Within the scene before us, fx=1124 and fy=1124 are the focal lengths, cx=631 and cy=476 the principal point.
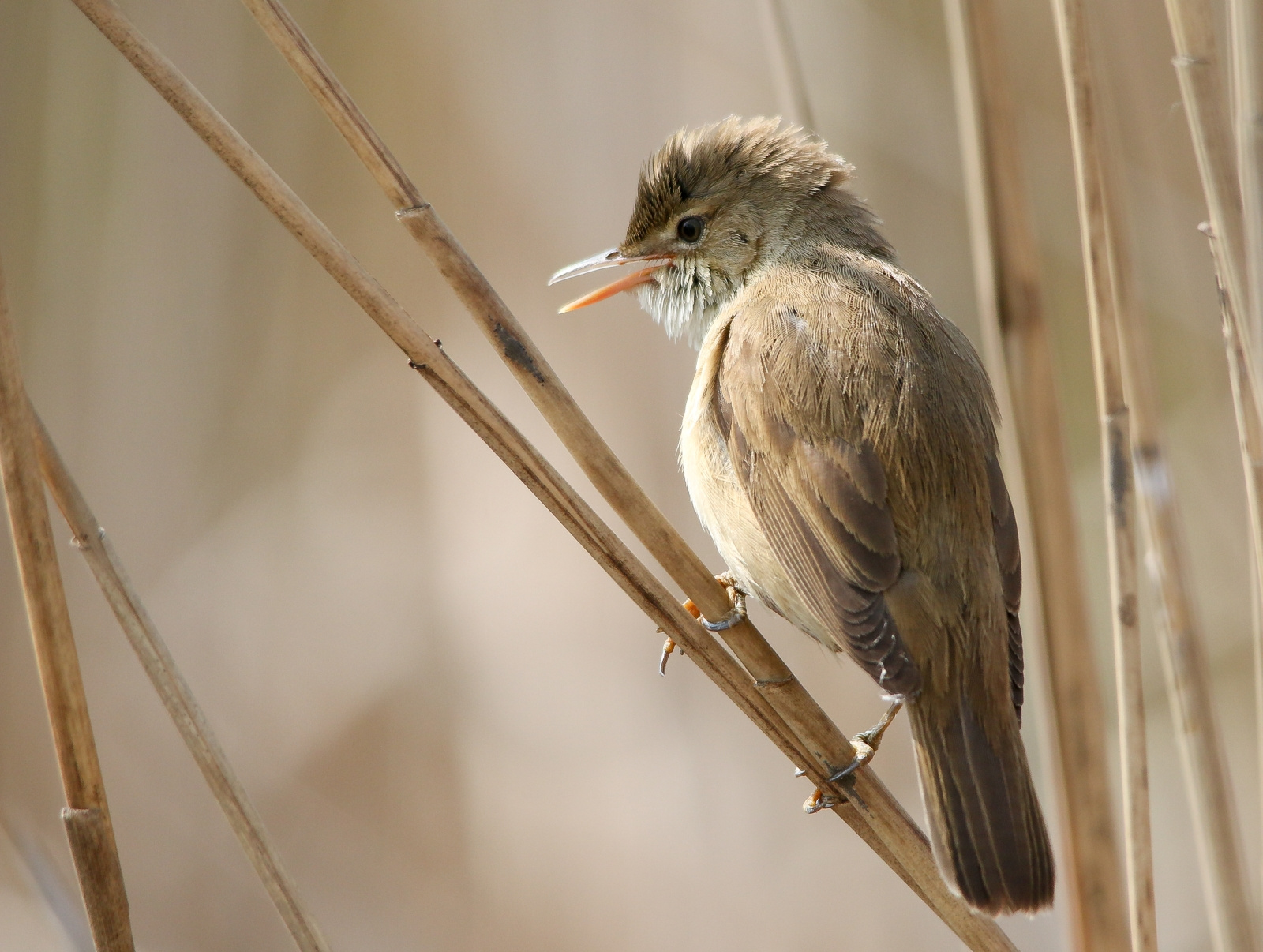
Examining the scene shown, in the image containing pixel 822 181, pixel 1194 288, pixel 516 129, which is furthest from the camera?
pixel 516 129

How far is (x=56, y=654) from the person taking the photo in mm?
1434

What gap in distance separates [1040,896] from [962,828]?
15 centimetres

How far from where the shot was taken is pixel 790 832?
115 inches

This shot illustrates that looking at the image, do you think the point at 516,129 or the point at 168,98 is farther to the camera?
the point at 516,129

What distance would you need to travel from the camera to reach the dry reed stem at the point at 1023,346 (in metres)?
1.97

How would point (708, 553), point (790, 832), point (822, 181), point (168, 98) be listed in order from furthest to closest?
point (708, 553)
point (790, 832)
point (822, 181)
point (168, 98)

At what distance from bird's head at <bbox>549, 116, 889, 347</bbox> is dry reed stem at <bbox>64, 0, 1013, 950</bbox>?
0.86 m

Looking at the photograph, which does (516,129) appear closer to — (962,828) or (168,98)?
(168,98)

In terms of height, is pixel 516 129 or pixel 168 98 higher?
pixel 516 129

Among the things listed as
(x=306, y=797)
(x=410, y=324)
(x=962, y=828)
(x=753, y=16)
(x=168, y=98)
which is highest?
(x=753, y=16)

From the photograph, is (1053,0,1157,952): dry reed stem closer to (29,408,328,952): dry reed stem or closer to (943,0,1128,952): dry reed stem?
(943,0,1128,952): dry reed stem

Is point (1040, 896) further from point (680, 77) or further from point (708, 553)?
point (680, 77)

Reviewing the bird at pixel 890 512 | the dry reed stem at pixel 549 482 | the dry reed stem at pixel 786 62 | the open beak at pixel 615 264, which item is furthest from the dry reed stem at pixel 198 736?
the dry reed stem at pixel 786 62

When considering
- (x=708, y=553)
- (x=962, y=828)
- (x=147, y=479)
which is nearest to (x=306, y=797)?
(x=147, y=479)
